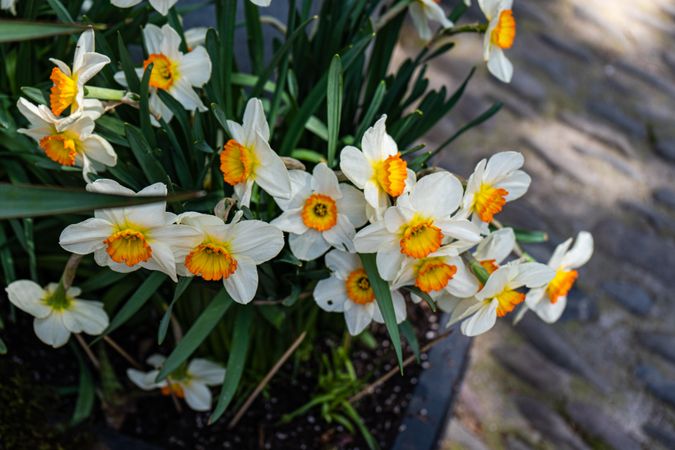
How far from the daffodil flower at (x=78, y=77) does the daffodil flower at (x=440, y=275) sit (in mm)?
504

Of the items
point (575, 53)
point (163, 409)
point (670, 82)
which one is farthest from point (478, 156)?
point (163, 409)

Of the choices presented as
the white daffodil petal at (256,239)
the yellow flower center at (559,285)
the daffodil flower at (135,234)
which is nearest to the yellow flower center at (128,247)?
the daffodil flower at (135,234)

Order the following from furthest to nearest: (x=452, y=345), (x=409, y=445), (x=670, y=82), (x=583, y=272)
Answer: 1. (x=670, y=82)
2. (x=583, y=272)
3. (x=452, y=345)
4. (x=409, y=445)

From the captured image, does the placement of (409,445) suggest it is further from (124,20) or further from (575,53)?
(575,53)

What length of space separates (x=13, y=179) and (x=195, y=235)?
1.84ft

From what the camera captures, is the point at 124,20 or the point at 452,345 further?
the point at 452,345

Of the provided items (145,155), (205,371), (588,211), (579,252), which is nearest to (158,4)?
(145,155)

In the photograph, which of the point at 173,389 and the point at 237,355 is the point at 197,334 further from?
the point at 173,389

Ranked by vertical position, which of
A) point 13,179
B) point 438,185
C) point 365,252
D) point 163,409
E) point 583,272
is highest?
point 438,185

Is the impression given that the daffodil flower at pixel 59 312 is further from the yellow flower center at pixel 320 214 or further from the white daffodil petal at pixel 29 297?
the yellow flower center at pixel 320 214

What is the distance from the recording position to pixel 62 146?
108 centimetres

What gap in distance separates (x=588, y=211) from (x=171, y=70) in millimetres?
1826

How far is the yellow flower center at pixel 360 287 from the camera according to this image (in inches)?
47.4

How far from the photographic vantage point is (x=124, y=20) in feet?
4.58
